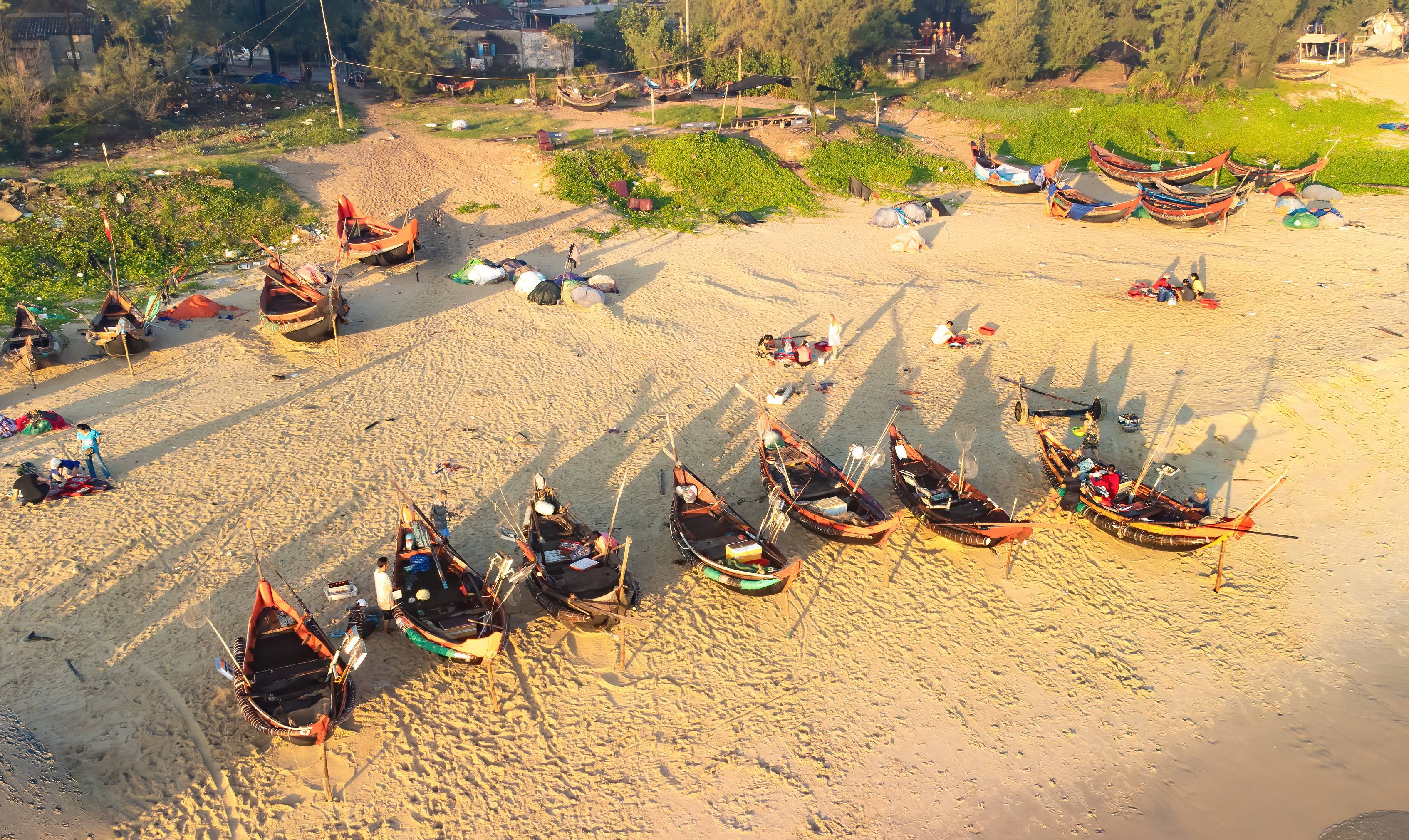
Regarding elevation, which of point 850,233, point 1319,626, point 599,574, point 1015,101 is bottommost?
point 1319,626

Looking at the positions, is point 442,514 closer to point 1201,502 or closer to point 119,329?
point 119,329

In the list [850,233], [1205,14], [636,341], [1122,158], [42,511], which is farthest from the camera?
[1205,14]

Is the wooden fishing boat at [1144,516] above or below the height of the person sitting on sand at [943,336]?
below

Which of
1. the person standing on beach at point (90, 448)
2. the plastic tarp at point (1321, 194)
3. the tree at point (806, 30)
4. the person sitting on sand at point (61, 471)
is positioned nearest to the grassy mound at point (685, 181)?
the tree at point (806, 30)

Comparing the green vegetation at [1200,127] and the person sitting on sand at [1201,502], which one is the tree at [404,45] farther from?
the person sitting on sand at [1201,502]

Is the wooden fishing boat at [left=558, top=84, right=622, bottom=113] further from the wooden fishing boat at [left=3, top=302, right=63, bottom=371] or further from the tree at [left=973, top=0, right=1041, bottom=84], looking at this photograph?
the wooden fishing boat at [left=3, top=302, right=63, bottom=371]

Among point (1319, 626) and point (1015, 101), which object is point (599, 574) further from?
point (1015, 101)

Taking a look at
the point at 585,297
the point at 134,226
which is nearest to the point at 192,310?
the point at 134,226

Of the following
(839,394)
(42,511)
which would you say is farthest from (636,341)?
(42,511)
